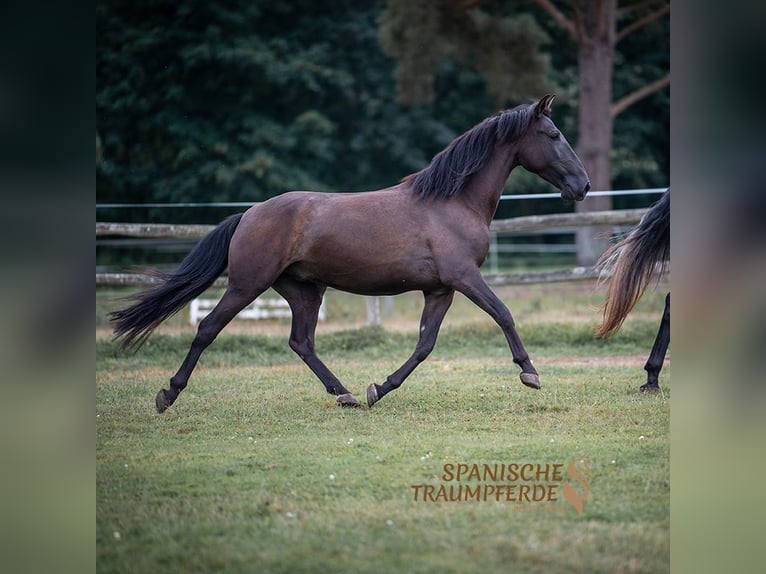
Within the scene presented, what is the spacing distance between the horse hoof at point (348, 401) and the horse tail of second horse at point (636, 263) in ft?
6.02

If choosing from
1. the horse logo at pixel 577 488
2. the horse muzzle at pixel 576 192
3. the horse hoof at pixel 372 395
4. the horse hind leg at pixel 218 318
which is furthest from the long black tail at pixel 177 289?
the horse logo at pixel 577 488

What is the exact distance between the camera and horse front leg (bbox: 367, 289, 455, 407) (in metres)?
5.73

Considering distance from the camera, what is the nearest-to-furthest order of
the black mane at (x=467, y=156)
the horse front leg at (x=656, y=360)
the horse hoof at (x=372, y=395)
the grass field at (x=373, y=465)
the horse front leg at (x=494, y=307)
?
the grass field at (x=373, y=465)
the horse front leg at (x=494, y=307)
the horse hoof at (x=372, y=395)
the black mane at (x=467, y=156)
the horse front leg at (x=656, y=360)

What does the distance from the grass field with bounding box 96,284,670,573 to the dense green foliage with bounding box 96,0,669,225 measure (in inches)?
444

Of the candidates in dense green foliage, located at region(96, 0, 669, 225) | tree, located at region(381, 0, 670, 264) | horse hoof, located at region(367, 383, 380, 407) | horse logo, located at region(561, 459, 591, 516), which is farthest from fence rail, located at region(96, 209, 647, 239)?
dense green foliage, located at region(96, 0, 669, 225)

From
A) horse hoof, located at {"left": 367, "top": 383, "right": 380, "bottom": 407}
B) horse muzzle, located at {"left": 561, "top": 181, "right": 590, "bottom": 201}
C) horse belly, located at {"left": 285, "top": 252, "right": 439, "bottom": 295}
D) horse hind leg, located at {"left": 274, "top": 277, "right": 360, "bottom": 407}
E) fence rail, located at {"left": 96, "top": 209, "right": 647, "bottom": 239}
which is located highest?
horse muzzle, located at {"left": 561, "top": 181, "right": 590, "bottom": 201}

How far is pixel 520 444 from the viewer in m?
4.58

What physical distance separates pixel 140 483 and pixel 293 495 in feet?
2.55

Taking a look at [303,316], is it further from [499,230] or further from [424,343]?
[499,230]

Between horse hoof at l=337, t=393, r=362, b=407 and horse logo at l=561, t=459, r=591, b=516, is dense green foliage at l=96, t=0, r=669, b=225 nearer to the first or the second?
horse hoof at l=337, t=393, r=362, b=407

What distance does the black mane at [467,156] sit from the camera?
5836mm

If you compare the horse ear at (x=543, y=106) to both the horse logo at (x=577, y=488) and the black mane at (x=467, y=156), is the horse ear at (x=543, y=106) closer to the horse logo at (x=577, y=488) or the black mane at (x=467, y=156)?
the black mane at (x=467, y=156)

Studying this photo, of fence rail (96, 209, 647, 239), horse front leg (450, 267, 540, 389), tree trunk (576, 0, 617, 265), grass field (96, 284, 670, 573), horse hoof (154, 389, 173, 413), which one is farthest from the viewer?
tree trunk (576, 0, 617, 265)
